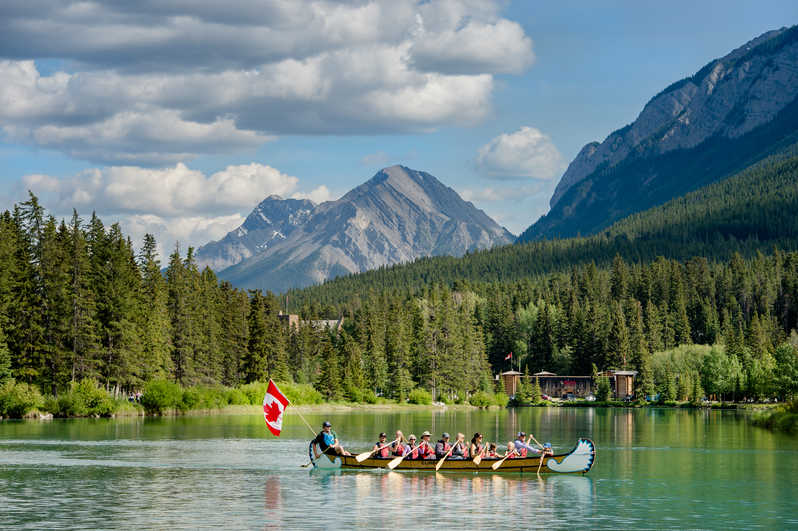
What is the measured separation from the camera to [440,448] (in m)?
52.9

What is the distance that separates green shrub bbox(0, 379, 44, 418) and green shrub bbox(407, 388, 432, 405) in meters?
76.5

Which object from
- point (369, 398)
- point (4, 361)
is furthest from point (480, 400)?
point (4, 361)

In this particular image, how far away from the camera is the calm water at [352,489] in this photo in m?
37.8

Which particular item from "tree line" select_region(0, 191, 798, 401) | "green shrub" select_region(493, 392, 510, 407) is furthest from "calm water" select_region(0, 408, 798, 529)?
"green shrub" select_region(493, 392, 510, 407)

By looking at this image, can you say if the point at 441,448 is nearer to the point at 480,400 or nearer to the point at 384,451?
the point at 384,451

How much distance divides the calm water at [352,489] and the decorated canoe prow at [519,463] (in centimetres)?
54

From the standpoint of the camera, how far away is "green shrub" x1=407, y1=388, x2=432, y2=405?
16200 centimetres

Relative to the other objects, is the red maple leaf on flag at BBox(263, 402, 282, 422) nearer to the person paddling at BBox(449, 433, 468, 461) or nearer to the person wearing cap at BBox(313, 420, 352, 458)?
the person wearing cap at BBox(313, 420, 352, 458)

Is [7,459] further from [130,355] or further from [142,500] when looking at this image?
[130,355]

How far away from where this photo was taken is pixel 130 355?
107750 mm

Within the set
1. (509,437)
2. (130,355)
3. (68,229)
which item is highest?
A: (68,229)

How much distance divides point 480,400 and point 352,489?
128 m

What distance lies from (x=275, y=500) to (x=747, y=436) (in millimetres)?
53167

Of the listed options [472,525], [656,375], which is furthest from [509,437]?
[656,375]
